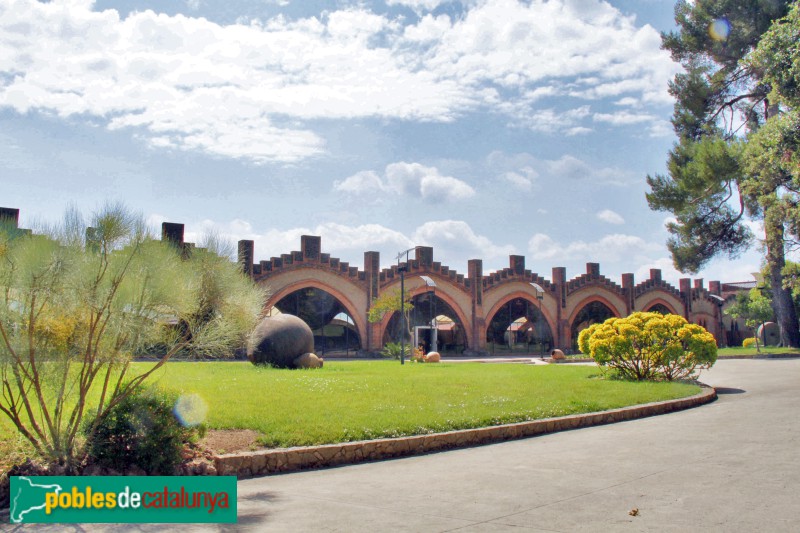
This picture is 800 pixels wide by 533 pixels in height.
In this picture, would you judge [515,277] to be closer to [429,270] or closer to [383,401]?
[429,270]

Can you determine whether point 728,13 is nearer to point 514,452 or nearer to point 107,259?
point 514,452

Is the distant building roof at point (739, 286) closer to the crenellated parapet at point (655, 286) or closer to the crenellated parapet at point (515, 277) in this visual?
the crenellated parapet at point (655, 286)

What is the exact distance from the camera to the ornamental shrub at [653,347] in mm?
17750

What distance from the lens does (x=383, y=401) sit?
1198cm

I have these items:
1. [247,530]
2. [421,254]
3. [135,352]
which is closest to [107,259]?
[135,352]

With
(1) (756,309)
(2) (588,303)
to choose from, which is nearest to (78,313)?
(1) (756,309)

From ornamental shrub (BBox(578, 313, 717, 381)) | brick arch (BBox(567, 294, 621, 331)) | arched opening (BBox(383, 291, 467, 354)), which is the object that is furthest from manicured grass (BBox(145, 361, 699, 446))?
brick arch (BBox(567, 294, 621, 331))

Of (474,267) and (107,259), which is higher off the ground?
A: (474,267)

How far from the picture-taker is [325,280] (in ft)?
125

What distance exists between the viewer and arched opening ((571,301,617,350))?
1959 inches

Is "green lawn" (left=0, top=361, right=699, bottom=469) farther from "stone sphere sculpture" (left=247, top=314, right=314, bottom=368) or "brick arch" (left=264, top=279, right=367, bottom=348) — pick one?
"brick arch" (left=264, top=279, right=367, bottom=348)

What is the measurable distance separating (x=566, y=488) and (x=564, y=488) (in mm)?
20

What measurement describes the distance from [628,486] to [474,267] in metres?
37.8

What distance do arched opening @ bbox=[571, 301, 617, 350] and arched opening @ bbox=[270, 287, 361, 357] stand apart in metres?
18.6
